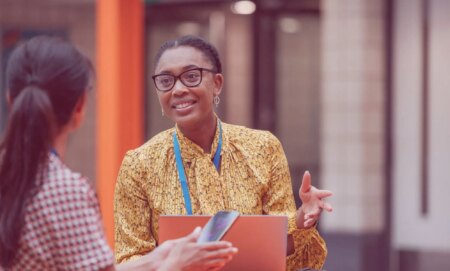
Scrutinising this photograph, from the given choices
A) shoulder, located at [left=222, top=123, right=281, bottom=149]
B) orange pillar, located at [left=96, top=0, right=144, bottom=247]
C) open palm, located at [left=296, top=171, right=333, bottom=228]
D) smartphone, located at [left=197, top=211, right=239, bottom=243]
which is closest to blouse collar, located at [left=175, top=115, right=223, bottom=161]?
shoulder, located at [left=222, top=123, right=281, bottom=149]

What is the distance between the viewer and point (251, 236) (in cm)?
288

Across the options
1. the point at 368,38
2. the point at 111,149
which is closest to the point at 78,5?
the point at 111,149

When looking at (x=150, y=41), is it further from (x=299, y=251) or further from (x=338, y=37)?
(x=299, y=251)

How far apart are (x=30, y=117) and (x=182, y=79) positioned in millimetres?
1022

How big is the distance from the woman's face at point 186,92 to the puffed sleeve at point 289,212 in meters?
0.29

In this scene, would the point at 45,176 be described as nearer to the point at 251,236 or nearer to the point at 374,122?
the point at 251,236

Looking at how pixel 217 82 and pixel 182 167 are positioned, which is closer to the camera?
pixel 182 167

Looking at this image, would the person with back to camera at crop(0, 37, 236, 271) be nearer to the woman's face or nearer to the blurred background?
the woman's face

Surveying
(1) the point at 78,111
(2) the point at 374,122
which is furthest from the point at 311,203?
(2) the point at 374,122

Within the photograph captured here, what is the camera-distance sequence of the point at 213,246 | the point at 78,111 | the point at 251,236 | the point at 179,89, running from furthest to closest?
the point at 179,89
the point at 251,236
the point at 213,246
the point at 78,111

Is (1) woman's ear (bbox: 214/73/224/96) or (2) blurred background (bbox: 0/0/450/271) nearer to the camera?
(1) woman's ear (bbox: 214/73/224/96)

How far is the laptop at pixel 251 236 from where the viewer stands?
9.37 ft

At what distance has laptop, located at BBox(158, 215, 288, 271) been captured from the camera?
2.86 m

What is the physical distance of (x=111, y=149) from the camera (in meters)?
6.79
